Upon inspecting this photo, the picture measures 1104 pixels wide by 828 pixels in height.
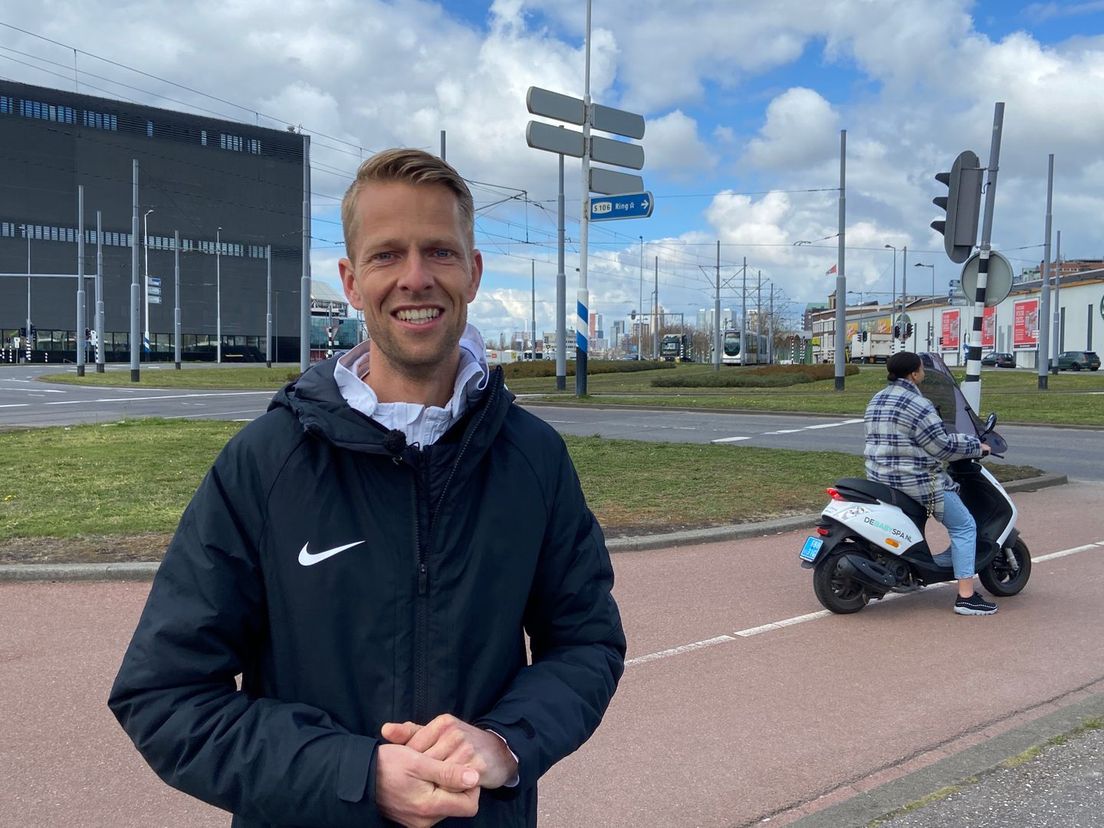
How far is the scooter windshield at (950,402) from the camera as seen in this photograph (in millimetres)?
6613

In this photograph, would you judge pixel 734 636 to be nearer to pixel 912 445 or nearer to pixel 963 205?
pixel 912 445

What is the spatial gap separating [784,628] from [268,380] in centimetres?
3938

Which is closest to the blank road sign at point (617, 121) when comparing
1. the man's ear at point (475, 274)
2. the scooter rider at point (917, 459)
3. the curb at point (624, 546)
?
the curb at point (624, 546)

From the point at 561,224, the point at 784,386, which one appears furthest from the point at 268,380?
the point at 784,386

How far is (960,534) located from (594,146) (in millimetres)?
19985

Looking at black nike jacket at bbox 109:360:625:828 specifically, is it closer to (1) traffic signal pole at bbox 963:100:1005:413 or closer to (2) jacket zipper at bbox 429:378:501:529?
(2) jacket zipper at bbox 429:378:501:529

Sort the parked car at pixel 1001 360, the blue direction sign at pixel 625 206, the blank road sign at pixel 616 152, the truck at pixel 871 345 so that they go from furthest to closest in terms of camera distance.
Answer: the truck at pixel 871 345
the parked car at pixel 1001 360
the blank road sign at pixel 616 152
the blue direction sign at pixel 625 206

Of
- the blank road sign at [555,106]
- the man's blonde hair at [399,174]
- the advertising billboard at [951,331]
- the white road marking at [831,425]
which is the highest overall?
the blank road sign at [555,106]

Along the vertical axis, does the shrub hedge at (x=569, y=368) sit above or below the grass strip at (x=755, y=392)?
above

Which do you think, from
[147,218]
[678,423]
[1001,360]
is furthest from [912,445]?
[147,218]

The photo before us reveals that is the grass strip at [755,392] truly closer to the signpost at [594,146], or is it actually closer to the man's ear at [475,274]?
the signpost at [594,146]

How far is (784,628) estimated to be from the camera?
20.2ft

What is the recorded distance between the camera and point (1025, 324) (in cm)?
7369

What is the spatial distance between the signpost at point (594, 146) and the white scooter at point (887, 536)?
58.2 ft
